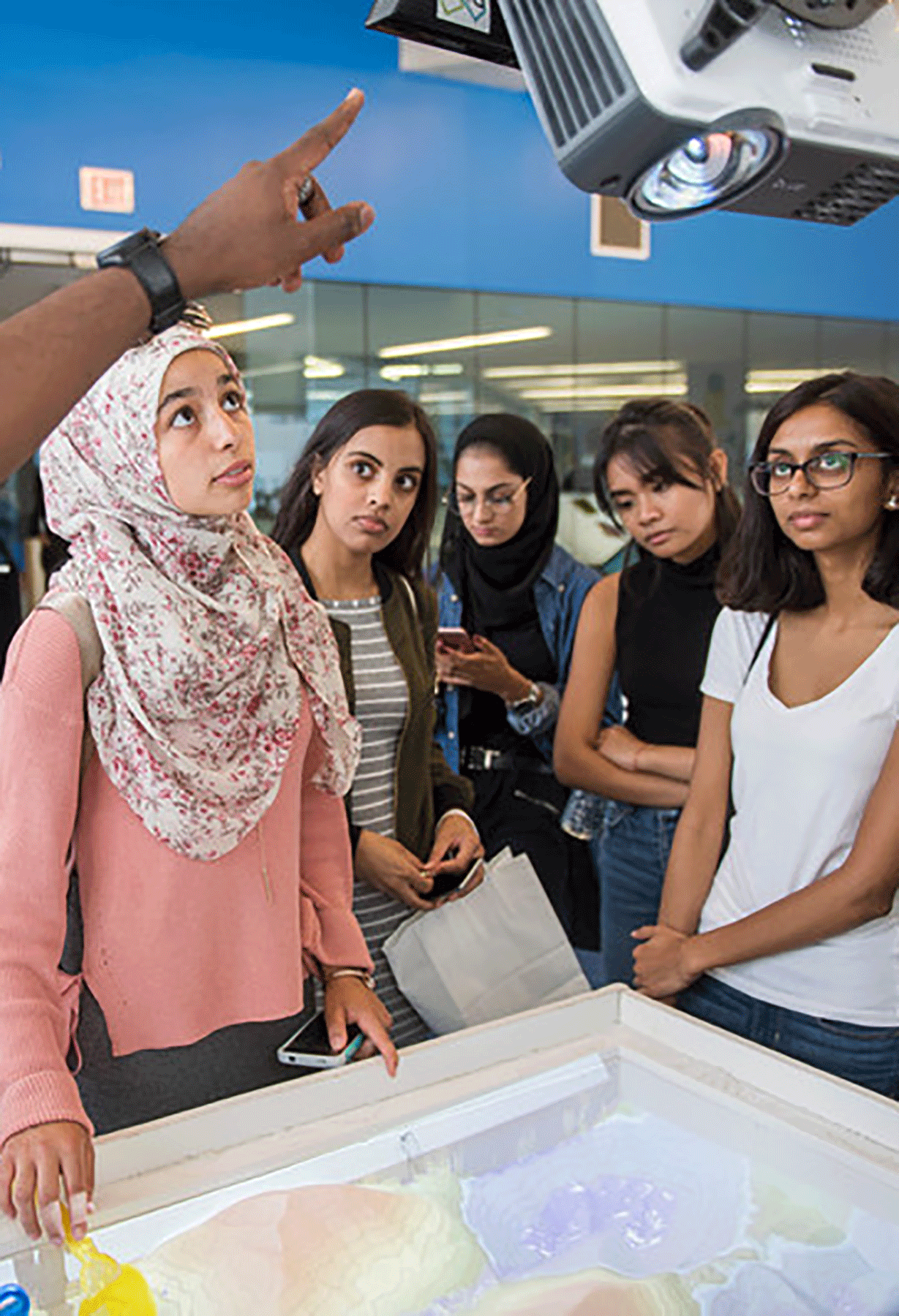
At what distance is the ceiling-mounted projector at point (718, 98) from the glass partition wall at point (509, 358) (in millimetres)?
3779

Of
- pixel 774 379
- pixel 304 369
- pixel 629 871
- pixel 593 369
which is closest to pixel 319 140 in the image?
pixel 629 871

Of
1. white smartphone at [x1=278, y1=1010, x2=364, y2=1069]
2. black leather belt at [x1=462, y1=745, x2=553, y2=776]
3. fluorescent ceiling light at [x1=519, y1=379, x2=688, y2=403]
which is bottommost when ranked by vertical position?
white smartphone at [x1=278, y1=1010, x2=364, y2=1069]

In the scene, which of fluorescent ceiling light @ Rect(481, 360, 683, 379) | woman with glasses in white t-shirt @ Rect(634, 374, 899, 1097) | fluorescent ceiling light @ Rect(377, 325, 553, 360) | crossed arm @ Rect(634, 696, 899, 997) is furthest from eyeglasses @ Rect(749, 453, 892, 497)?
fluorescent ceiling light @ Rect(481, 360, 683, 379)

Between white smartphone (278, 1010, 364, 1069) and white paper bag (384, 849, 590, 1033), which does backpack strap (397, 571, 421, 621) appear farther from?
white smartphone (278, 1010, 364, 1069)

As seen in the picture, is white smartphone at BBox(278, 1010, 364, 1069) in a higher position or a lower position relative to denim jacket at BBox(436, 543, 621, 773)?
lower

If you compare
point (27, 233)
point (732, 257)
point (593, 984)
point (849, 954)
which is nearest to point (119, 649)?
point (849, 954)

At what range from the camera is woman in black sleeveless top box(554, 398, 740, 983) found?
7.91ft

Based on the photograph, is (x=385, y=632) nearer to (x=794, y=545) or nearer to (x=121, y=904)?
(x=794, y=545)

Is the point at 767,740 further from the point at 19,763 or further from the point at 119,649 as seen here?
the point at 19,763

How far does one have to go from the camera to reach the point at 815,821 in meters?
1.78

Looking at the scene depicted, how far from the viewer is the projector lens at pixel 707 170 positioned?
2.89ft

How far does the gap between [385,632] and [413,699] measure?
0.13m

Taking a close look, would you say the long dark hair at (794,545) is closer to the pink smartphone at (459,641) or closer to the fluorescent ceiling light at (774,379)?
→ the pink smartphone at (459,641)

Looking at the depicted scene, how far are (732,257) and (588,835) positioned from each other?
487 centimetres
